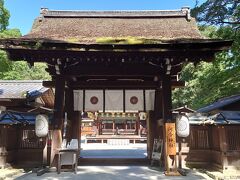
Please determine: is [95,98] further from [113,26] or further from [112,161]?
[113,26]

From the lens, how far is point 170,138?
375 inches

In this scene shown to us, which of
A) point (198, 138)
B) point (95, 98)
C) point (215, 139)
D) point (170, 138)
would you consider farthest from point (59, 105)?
point (215, 139)

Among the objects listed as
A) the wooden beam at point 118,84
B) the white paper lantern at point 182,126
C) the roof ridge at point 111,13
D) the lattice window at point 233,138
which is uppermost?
the roof ridge at point 111,13

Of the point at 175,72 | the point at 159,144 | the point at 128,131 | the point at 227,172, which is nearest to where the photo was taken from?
the point at 227,172

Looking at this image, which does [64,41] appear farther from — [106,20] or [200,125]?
[200,125]

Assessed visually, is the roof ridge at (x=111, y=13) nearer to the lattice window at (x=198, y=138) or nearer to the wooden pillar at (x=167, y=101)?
the wooden pillar at (x=167, y=101)

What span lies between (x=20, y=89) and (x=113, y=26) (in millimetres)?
7393

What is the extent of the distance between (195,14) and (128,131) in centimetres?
2246

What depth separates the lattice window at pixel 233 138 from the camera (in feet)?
34.3

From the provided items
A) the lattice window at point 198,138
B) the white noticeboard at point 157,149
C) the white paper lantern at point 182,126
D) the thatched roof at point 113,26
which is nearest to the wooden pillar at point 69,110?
the thatched roof at point 113,26

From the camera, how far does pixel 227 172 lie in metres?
10.1

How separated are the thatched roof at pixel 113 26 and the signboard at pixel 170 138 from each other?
311 cm

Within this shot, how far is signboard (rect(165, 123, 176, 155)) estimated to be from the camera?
944 cm

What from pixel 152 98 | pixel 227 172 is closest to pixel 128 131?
pixel 152 98
